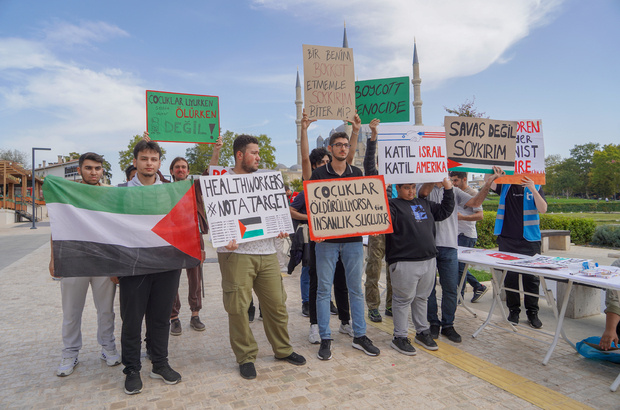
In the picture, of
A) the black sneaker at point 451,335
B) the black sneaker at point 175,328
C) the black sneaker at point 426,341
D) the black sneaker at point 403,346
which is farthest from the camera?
the black sneaker at point 175,328

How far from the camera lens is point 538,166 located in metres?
5.12

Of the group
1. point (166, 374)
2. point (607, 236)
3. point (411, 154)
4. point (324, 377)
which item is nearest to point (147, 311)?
point (166, 374)

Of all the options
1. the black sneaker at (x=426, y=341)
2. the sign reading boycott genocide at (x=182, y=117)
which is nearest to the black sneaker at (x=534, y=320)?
the black sneaker at (x=426, y=341)

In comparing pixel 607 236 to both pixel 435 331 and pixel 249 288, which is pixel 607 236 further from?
pixel 249 288

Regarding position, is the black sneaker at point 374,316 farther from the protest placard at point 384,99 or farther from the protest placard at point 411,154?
the protest placard at point 384,99

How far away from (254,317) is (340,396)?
2460mm

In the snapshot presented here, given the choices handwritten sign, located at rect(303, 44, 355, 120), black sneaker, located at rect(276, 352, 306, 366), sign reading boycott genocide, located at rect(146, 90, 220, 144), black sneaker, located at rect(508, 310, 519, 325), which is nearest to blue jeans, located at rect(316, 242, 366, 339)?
black sneaker, located at rect(276, 352, 306, 366)

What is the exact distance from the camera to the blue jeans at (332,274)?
4137 mm

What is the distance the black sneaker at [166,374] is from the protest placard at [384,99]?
4154mm

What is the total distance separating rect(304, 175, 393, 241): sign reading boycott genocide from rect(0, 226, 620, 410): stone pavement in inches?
53.0

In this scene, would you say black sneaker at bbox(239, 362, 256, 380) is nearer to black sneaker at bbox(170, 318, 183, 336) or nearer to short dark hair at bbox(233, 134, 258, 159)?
black sneaker at bbox(170, 318, 183, 336)

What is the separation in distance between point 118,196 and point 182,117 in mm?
2259

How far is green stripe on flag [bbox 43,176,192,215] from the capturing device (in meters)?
3.42

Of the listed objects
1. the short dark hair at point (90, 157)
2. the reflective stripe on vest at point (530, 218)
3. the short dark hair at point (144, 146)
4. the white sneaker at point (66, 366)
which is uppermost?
the short dark hair at point (144, 146)
